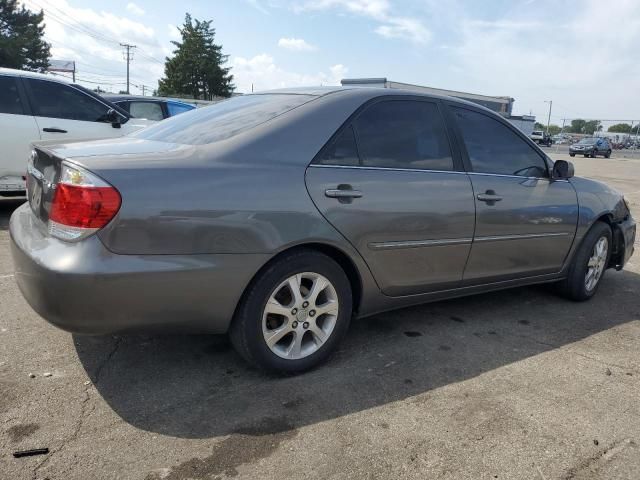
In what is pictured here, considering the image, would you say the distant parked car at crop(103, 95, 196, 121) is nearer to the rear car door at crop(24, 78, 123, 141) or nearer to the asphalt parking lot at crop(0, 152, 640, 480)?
the rear car door at crop(24, 78, 123, 141)

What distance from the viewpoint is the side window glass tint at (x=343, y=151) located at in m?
2.87

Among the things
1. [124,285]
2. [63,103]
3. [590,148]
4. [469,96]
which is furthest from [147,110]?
[590,148]

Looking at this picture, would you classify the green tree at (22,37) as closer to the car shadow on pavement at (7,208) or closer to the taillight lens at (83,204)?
the car shadow on pavement at (7,208)

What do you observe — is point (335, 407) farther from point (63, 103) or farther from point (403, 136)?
point (63, 103)

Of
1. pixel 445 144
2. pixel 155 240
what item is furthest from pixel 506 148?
pixel 155 240

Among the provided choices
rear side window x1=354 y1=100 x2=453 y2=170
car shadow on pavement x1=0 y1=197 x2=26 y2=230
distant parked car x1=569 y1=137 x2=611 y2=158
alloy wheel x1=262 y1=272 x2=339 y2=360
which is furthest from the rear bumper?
distant parked car x1=569 y1=137 x2=611 y2=158

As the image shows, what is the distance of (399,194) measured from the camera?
10.1 feet

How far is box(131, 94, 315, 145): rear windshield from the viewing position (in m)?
2.88

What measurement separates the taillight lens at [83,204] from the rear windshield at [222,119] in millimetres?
646

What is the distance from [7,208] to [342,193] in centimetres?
591

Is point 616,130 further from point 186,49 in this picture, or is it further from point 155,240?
point 155,240

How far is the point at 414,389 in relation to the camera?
2840mm

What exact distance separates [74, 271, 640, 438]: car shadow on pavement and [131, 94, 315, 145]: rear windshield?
1.25 metres

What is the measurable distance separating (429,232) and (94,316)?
1951mm
